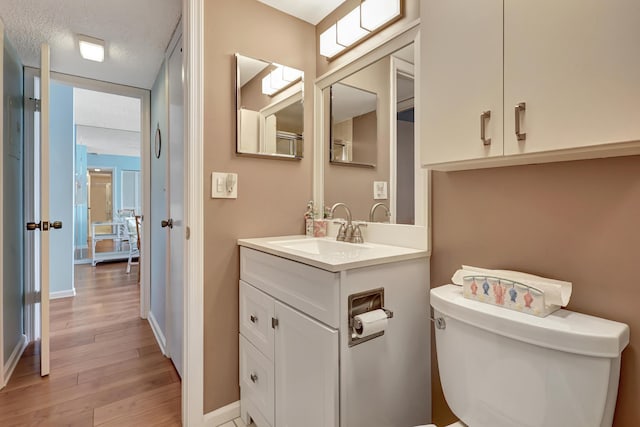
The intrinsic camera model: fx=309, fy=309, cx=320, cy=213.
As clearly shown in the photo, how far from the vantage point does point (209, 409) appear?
1.48 m

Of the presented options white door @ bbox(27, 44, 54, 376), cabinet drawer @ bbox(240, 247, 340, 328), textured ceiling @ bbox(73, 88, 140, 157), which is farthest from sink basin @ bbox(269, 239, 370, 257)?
textured ceiling @ bbox(73, 88, 140, 157)

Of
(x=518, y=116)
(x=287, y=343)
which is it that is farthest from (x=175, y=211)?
(x=518, y=116)

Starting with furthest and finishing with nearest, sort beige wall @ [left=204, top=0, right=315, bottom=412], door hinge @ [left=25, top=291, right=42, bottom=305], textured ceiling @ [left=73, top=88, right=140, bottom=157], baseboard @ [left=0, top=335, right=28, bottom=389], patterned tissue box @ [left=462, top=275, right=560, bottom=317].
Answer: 1. textured ceiling @ [left=73, top=88, right=140, bottom=157]
2. door hinge @ [left=25, top=291, right=42, bottom=305]
3. baseboard @ [left=0, top=335, right=28, bottom=389]
4. beige wall @ [left=204, top=0, right=315, bottom=412]
5. patterned tissue box @ [left=462, top=275, right=560, bottom=317]

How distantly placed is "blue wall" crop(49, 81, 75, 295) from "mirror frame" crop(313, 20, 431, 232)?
302 cm

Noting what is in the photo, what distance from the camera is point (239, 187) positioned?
5.15 ft

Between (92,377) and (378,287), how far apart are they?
197cm

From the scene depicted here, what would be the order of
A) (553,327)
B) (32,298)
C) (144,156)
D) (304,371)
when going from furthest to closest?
(144,156) < (32,298) < (304,371) < (553,327)

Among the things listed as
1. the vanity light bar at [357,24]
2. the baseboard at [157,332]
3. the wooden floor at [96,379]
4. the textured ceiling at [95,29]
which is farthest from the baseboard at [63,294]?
the vanity light bar at [357,24]

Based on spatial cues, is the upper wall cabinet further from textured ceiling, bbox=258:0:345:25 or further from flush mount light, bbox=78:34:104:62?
flush mount light, bbox=78:34:104:62

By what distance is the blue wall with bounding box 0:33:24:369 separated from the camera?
186cm

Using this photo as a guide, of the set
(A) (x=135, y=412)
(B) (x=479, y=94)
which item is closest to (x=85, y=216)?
(A) (x=135, y=412)

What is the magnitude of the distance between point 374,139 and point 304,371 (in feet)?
3.54

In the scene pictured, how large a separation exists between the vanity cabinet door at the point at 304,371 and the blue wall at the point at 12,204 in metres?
1.77

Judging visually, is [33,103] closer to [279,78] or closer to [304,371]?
[279,78]
